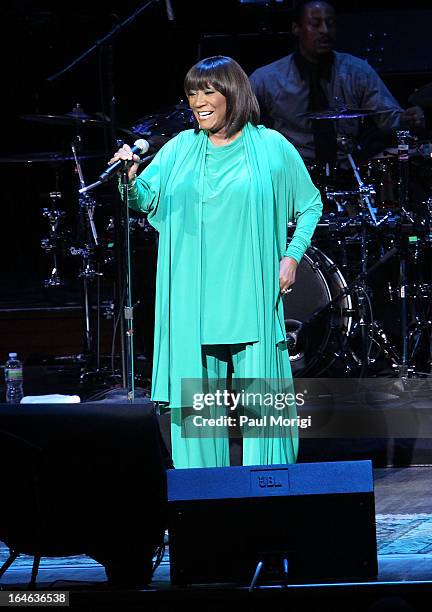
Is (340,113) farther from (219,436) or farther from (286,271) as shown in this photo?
(219,436)

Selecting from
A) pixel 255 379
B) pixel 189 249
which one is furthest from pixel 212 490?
pixel 189 249

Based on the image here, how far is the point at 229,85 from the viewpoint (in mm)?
3711

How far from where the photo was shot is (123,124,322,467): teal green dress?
3.74 m

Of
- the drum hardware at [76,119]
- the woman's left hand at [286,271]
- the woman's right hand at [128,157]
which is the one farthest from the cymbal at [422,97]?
the woman's right hand at [128,157]

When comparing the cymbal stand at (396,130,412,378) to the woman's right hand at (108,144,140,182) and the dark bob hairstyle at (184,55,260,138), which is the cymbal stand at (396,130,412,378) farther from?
the woman's right hand at (108,144,140,182)

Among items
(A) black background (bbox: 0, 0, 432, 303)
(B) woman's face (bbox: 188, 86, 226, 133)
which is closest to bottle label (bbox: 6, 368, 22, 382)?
(A) black background (bbox: 0, 0, 432, 303)

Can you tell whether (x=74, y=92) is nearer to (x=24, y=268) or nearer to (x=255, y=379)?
(x=24, y=268)

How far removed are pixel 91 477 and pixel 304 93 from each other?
3.82 metres

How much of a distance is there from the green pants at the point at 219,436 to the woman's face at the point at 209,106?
2.46 ft

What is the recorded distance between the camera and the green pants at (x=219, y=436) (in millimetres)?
3814

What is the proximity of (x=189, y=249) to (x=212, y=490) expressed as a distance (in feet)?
3.18

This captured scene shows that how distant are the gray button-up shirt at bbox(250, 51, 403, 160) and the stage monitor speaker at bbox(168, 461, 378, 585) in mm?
3607

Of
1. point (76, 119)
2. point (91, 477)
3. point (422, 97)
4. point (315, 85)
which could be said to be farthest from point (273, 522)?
point (76, 119)

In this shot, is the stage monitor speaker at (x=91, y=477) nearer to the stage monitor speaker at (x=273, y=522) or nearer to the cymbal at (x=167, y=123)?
the stage monitor speaker at (x=273, y=522)
